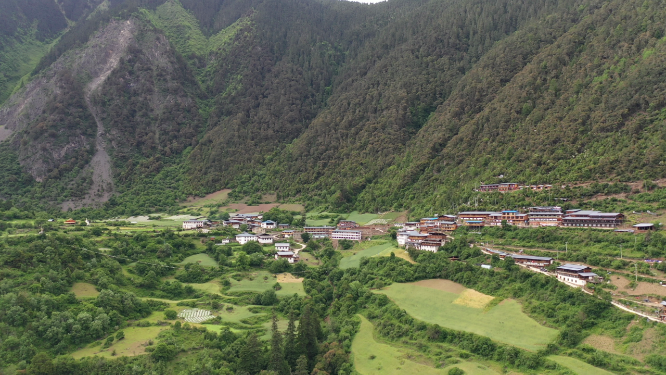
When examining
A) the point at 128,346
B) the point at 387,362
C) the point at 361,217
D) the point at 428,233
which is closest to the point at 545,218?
the point at 428,233

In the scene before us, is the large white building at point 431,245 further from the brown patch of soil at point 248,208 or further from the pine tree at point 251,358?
→ the brown patch of soil at point 248,208

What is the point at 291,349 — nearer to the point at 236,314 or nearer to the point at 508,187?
the point at 236,314

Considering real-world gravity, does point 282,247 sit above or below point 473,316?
above

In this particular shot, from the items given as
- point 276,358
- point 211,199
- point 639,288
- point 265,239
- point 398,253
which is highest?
point 211,199

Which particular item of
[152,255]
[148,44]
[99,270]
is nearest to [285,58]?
[148,44]

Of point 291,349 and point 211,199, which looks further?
point 211,199

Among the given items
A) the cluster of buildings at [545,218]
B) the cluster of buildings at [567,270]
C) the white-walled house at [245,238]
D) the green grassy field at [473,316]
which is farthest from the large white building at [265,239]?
the cluster of buildings at [567,270]

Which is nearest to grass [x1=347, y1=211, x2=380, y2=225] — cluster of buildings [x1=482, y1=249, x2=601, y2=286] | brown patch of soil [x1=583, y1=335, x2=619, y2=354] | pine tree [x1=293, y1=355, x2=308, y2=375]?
cluster of buildings [x1=482, y1=249, x2=601, y2=286]
